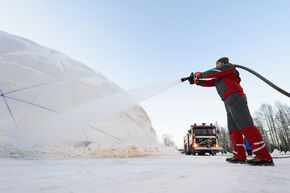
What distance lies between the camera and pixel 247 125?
7.95 ft

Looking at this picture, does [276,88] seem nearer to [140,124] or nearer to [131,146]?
[131,146]

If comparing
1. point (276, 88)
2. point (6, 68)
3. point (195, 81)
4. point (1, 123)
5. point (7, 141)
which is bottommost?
point (7, 141)

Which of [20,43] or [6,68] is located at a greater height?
[20,43]

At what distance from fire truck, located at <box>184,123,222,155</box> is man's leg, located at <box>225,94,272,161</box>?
339 inches

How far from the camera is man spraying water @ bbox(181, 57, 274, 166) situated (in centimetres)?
231

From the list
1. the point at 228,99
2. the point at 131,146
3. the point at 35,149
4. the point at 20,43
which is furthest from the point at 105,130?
the point at 20,43

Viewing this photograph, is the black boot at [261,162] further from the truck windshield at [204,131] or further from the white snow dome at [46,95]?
the truck windshield at [204,131]

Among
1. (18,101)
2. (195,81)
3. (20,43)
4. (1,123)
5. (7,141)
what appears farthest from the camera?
(20,43)

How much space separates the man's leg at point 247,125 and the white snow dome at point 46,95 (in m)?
3.61

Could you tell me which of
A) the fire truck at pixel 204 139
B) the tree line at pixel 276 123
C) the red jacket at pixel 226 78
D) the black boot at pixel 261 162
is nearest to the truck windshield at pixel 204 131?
the fire truck at pixel 204 139

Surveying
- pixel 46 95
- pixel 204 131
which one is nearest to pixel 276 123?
pixel 204 131

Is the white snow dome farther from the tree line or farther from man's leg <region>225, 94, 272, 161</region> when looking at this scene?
the tree line

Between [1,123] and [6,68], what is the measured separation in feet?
6.92

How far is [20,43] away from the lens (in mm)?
7004
